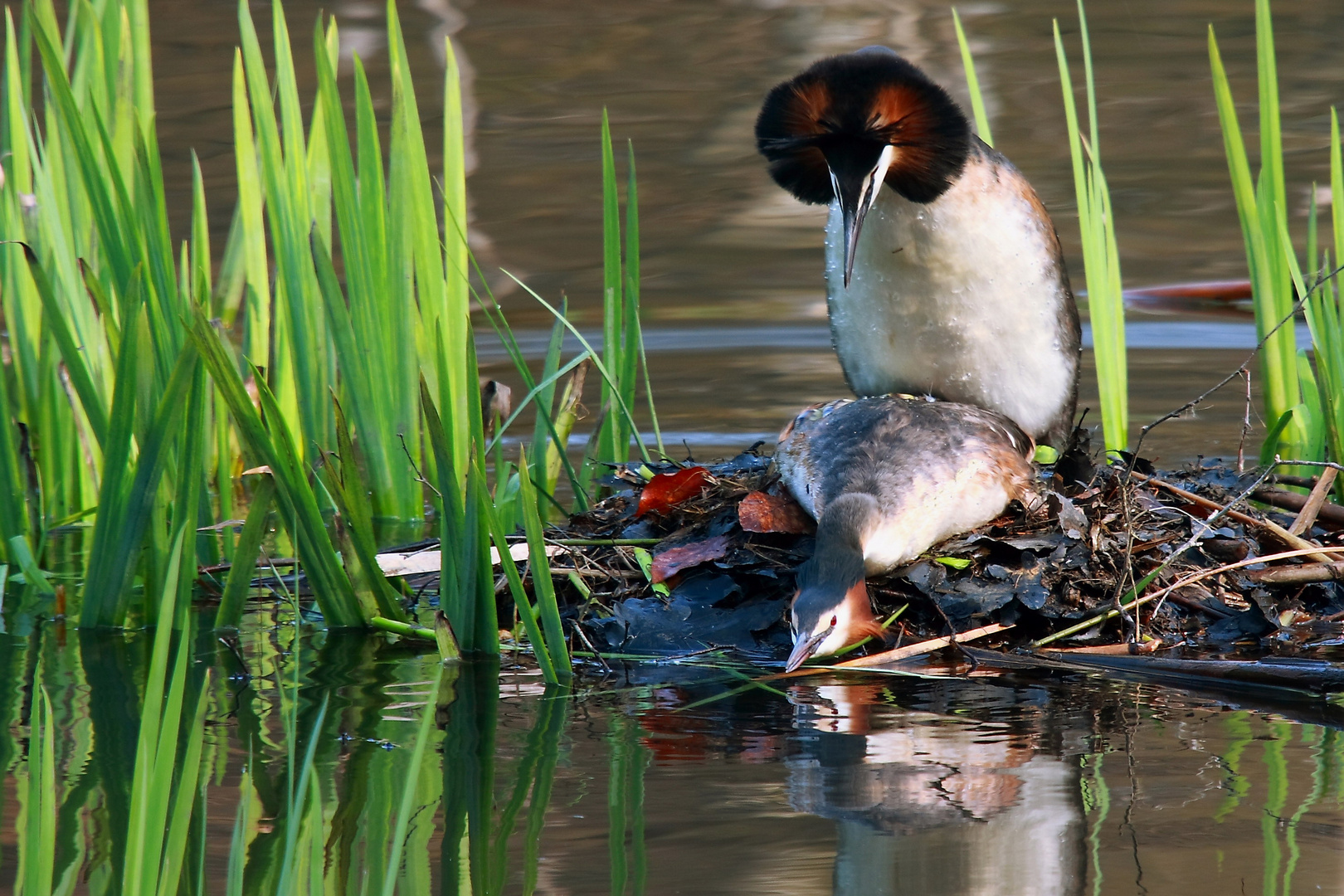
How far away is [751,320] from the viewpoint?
753 centimetres

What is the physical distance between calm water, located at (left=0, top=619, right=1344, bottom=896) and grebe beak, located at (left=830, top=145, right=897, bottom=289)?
1.09 meters

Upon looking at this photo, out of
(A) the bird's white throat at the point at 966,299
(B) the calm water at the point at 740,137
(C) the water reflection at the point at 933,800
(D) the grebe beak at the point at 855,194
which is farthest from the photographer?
(B) the calm water at the point at 740,137

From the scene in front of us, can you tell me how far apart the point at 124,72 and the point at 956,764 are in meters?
3.15

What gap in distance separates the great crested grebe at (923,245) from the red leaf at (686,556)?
733mm

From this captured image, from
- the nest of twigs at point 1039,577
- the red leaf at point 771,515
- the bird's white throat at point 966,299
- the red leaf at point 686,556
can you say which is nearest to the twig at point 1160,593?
the nest of twigs at point 1039,577

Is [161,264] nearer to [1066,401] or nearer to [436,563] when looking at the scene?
[436,563]

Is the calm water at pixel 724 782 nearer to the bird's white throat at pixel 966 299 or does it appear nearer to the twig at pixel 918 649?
the twig at pixel 918 649

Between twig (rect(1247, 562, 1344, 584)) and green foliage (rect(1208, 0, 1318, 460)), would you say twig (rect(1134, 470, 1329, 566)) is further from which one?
green foliage (rect(1208, 0, 1318, 460))

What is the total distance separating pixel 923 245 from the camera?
4215 mm

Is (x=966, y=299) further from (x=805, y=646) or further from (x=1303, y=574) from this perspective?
(x=805, y=646)

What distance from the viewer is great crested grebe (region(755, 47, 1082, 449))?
391 cm

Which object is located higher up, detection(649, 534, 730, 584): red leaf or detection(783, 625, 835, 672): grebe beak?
detection(649, 534, 730, 584): red leaf

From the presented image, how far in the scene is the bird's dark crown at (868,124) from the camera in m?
3.87

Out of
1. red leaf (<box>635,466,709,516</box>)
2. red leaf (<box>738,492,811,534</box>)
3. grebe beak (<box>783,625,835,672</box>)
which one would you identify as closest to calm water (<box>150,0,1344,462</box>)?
red leaf (<box>635,466,709,516</box>)
